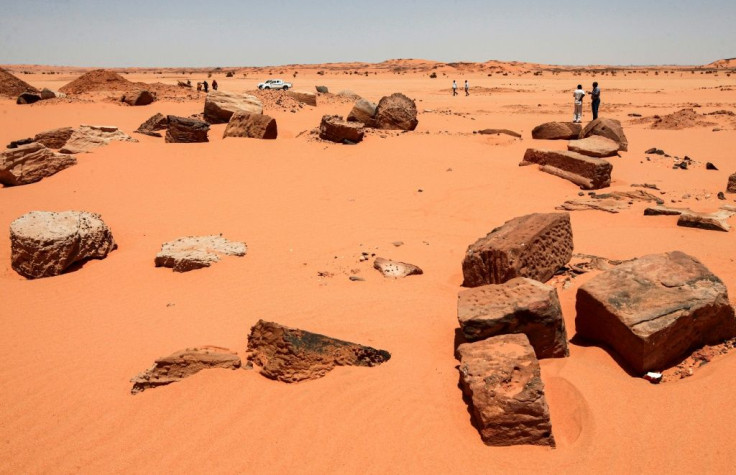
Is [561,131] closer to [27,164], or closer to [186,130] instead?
[186,130]

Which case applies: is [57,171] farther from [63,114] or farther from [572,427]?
[572,427]

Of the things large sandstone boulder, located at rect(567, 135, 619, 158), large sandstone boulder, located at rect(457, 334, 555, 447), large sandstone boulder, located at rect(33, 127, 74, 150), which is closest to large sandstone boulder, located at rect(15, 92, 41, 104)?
large sandstone boulder, located at rect(33, 127, 74, 150)

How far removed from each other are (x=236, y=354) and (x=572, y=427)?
110 inches

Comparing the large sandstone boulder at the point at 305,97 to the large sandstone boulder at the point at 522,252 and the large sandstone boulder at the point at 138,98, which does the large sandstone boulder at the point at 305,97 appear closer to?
the large sandstone boulder at the point at 138,98

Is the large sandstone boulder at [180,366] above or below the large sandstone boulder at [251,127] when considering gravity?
below

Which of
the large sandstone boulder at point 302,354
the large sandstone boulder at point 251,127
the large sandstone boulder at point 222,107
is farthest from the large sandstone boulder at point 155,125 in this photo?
the large sandstone boulder at point 302,354

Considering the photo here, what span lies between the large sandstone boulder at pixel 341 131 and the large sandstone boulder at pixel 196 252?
713cm

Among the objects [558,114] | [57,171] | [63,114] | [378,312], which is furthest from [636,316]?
[558,114]

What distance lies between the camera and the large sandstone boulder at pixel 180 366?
171 inches

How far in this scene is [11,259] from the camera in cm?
738

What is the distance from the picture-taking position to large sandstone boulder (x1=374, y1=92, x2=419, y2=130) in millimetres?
16078

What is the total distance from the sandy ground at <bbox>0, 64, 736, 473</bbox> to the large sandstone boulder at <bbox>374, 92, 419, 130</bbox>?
3636 mm

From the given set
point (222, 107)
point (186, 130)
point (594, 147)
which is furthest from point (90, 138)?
point (594, 147)

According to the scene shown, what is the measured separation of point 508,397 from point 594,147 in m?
10.7
